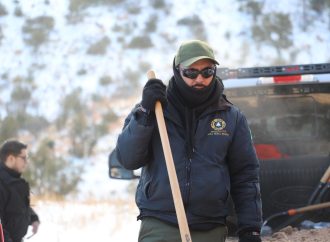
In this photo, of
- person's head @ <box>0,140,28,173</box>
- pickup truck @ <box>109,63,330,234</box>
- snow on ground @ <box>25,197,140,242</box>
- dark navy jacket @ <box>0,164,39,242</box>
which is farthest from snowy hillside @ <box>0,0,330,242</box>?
pickup truck @ <box>109,63,330,234</box>

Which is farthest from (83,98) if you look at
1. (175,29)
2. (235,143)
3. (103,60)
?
(235,143)

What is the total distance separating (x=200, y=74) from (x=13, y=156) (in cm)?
295

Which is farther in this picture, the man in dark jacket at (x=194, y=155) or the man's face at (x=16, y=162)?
the man's face at (x=16, y=162)

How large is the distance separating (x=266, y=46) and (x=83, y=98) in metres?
6.57

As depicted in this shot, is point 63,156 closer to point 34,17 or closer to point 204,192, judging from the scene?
point 34,17

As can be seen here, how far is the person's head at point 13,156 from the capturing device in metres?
6.08

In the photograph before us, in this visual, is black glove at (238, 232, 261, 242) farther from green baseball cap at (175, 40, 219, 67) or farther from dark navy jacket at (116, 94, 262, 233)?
green baseball cap at (175, 40, 219, 67)

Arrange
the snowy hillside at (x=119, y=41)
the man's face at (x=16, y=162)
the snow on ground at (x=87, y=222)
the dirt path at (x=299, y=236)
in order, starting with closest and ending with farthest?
the dirt path at (x=299, y=236) < the man's face at (x=16, y=162) < the snow on ground at (x=87, y=222) < the snowy hillside at (x=119, y=41)

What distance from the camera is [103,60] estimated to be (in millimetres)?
26203

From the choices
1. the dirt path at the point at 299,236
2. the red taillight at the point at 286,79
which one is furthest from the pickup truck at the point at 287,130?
the dirt path at the point at 299,236

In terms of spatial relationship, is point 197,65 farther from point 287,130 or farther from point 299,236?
point 287,130

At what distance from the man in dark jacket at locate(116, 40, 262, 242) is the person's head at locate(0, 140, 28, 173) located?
8.68ft

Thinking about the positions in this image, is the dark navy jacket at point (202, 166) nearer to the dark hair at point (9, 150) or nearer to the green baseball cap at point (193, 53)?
the green baseball cap at point (193, 53)

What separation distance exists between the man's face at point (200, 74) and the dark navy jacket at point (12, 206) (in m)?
2.74
